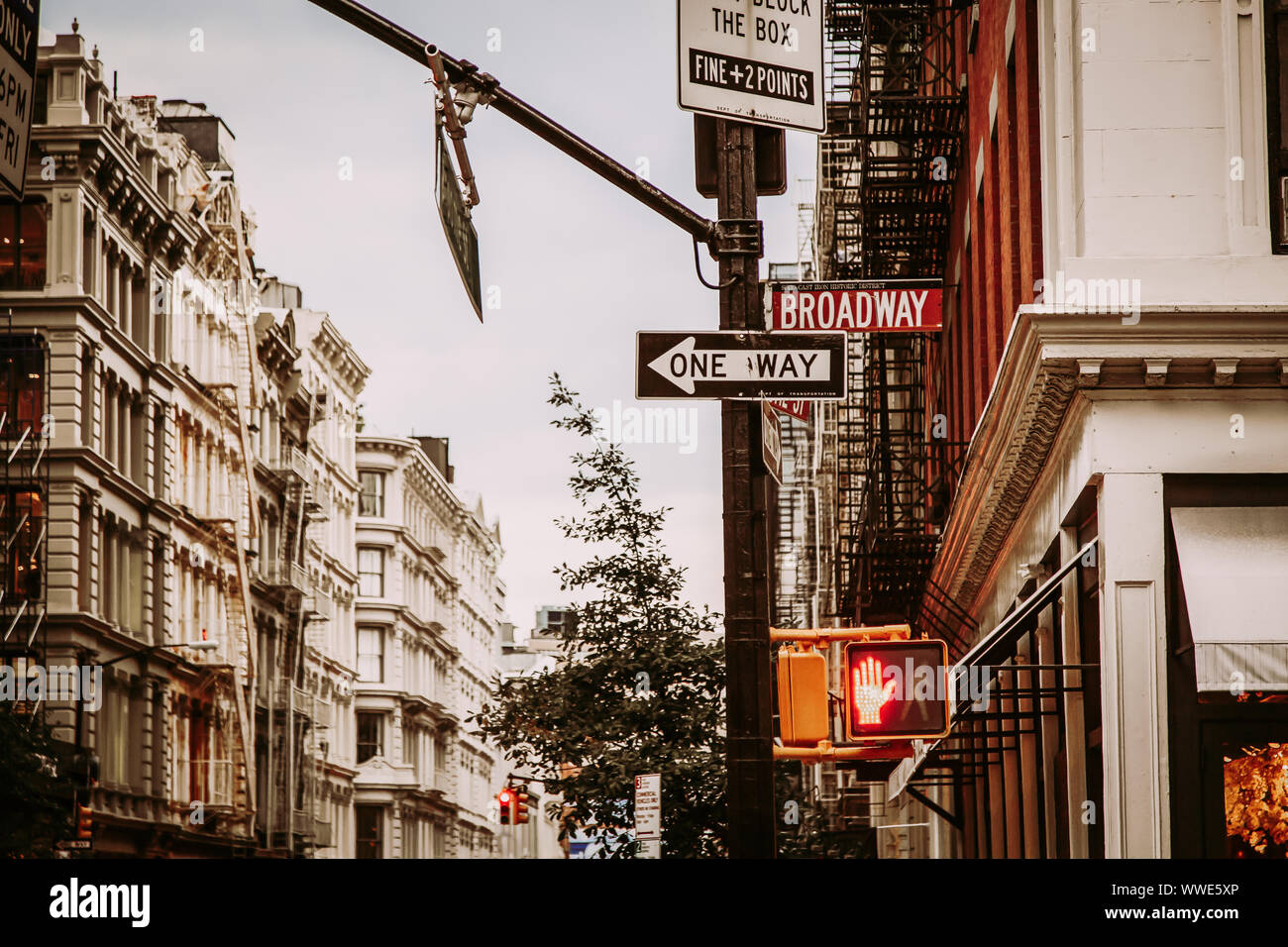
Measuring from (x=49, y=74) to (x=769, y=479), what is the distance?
148 feet

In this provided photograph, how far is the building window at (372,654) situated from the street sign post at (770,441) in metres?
89.8

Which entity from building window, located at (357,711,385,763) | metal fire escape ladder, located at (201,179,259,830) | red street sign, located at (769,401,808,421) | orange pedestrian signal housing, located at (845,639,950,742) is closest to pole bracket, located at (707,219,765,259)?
red street sign, located at (769,401,808,421)

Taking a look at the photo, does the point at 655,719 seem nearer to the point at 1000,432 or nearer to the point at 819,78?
the point at 1000,432

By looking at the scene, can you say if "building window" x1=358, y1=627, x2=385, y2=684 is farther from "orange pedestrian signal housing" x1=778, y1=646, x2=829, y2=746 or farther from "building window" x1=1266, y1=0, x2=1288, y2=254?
"orange pedestrian signal housing" x1=778, y1=646, x2=829, y2=746

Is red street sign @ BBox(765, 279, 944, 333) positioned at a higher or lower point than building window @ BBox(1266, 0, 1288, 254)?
lower

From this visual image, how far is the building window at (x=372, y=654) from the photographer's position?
98.6 metres

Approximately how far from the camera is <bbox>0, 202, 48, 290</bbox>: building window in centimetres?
4981

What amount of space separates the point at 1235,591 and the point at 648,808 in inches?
314

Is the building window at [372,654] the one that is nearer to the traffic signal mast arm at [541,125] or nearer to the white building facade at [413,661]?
the white building facade at [413,661]

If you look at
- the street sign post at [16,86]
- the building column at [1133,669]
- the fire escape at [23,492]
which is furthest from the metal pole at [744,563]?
the fire escape at [23,492]

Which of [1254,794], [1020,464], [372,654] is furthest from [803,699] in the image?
[372,654]

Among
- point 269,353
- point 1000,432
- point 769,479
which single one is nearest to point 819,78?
point 769,479

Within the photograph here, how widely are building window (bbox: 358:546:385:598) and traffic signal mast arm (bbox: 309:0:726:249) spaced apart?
9166cm
